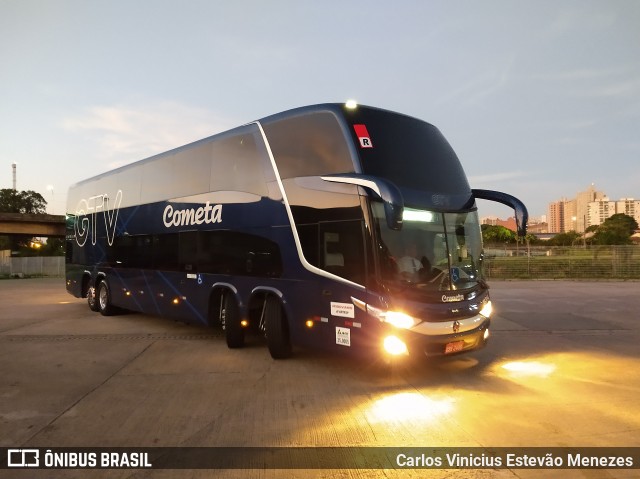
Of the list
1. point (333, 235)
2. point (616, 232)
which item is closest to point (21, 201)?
point (333, 235)

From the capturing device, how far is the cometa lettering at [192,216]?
29.7 feet

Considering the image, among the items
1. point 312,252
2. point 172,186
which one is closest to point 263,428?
point 312,252

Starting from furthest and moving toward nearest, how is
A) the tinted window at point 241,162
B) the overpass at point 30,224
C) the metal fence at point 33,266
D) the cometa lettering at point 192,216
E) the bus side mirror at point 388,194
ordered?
the metal fence at point 33,266 < the overpass at point 30,224 < the cometa lettering at point 192,216 < the tinted window at point 241,162 < the bus side mirror at point 388,194

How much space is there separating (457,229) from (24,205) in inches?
3692

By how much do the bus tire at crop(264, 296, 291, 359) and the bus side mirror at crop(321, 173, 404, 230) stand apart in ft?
8.53

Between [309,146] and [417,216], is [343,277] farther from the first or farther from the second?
[309,146]

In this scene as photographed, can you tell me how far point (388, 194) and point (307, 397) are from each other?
2.70 metres

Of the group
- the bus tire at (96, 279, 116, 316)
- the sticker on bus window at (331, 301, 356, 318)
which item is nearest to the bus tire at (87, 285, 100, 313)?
the bus tire at (96, 279, 116, 316)

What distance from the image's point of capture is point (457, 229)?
23.1ft

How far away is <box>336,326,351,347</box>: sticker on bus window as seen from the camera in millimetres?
6688

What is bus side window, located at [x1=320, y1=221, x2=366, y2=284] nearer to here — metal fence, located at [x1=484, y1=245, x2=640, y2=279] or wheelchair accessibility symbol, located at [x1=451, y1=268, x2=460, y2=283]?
wheelchair accessibility symbol, located at [x1=451, y1=268, x2=460, y2=283]

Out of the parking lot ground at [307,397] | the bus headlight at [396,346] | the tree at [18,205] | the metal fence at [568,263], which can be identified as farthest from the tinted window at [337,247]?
the tree at [18,205]

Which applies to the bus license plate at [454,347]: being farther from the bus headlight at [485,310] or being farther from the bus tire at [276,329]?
the bus tire at [276,329]

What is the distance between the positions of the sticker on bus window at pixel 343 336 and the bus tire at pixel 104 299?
8.70 m
